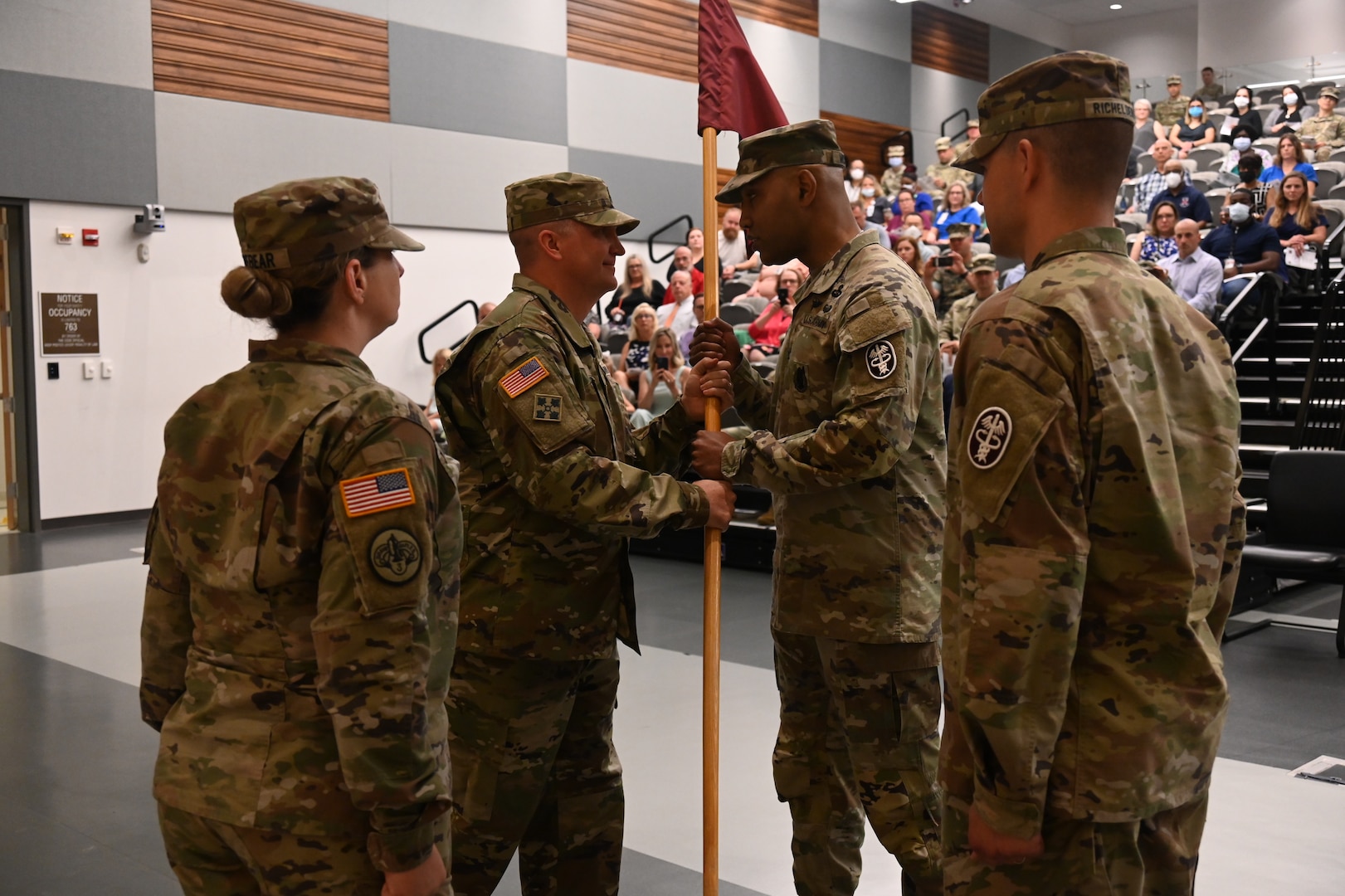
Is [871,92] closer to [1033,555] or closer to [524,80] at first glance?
[524,80]

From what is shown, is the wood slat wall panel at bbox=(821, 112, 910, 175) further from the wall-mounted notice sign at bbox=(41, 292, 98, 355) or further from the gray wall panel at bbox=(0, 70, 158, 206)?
the wall-mounted notice sign at bbox=(41, 292, 98, 355)

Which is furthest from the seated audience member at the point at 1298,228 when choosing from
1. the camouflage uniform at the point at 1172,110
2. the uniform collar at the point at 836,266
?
the uniform collar at the point at 836,266

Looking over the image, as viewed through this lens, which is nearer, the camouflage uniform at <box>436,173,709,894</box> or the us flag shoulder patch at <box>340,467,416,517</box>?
the us flag shoulder patch at <box>340,467,416,517</box>

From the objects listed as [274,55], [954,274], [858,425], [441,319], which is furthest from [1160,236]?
[858,425]

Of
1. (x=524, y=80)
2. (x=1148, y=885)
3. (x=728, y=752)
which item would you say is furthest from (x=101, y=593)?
(x=524, y=80)

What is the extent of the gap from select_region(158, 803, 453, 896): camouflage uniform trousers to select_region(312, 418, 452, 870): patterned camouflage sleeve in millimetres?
44

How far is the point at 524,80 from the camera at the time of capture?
12.8 metres

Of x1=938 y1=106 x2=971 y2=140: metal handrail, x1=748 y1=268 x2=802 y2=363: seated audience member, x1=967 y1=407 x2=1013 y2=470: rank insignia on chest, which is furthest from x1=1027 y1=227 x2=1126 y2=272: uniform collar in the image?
x1=938 y1=106 x2=971 y2=140: metal handrail

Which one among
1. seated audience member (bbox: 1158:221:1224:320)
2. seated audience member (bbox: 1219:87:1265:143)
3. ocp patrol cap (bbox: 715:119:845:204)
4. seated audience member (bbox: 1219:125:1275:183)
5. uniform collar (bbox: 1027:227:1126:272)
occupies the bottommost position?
uniform collar (bbox: 1027:227:1126:272)

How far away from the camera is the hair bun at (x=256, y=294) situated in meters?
1.55

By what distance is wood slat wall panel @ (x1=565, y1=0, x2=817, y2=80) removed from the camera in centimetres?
1344

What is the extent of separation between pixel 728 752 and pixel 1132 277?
276cm

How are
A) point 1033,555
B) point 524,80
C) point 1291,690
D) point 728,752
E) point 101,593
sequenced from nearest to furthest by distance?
point 1033,555 → point 728,752 → point 1291,690 → point 101,593 → point 524,80

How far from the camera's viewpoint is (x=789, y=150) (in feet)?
8.28
